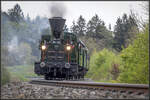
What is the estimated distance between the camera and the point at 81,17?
35.0 m

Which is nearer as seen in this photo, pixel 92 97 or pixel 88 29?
pixel 92 97

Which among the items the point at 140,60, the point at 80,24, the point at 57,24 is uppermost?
the point at 80,24

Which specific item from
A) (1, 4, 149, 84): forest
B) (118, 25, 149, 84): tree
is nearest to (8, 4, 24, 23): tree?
(1, 4, 149, 84): forest

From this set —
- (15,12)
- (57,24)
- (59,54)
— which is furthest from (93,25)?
(15,12)

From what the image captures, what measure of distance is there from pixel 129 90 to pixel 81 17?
2521 centimetres

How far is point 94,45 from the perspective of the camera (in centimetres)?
4384

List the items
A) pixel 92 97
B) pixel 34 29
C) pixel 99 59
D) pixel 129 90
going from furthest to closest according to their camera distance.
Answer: pixel 99 59 → pixel 34 29 → pixel 129 90 → pixel 92 97

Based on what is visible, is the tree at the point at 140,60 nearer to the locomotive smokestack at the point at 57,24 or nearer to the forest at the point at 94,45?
the forest at the point at 94,45

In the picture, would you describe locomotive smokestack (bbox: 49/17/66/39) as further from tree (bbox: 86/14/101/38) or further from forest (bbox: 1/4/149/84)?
tree (bbox: 86/14/101/38)

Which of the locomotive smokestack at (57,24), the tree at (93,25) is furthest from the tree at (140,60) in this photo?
the tree at (93,25)

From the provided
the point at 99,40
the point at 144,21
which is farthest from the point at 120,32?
the point at 144,21

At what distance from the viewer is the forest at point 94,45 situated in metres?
18.3

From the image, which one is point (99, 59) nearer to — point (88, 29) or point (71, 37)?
point (88, 29)

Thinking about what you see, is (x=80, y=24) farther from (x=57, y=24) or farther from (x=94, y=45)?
(x=57, y=24)
